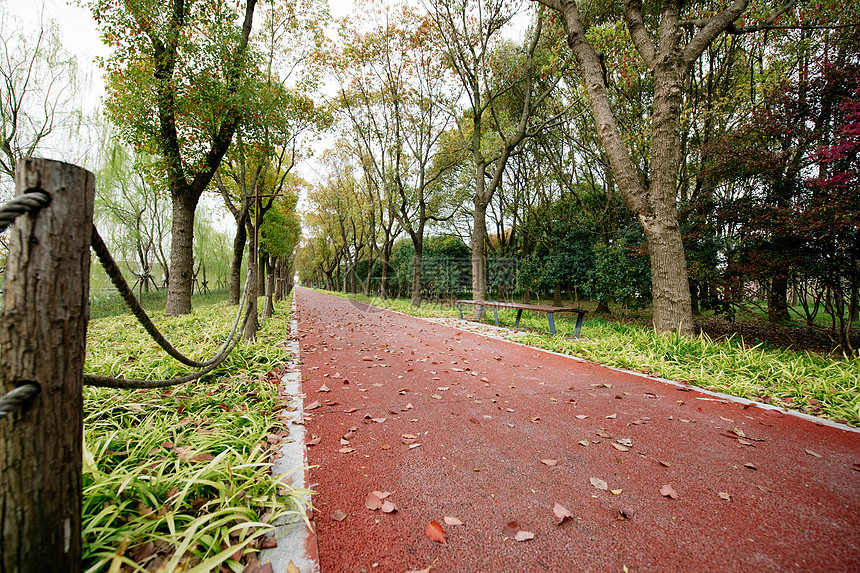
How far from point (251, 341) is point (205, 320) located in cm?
278

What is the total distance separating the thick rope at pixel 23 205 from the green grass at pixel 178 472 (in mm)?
1221

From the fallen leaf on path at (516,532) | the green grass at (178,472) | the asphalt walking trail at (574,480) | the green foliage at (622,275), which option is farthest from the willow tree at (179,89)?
the green foliage at (622,275)

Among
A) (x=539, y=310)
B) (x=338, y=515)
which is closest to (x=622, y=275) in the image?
(x=539, y=310)

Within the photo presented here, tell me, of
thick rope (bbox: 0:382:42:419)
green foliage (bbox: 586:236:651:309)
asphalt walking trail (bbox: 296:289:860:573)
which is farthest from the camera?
green foliage (bbox: 586:236:651:309)

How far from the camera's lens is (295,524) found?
167 cm

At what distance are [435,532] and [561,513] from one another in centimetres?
70

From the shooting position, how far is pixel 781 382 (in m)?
3.89

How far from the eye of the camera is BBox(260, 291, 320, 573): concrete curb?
144 cm

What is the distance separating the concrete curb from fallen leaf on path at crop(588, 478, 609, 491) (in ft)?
5.38

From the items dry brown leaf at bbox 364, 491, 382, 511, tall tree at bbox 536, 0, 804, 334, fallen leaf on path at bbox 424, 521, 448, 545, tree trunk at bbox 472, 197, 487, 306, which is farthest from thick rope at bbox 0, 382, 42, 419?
tree trunk at bbox 472, 197, 487, 306

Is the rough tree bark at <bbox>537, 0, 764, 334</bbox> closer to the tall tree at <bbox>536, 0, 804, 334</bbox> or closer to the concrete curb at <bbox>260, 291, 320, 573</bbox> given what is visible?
the tall tree at <bbox>536, 0, 804, 334</bbox>

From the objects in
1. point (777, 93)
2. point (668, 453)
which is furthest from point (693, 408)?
point (777, 93)

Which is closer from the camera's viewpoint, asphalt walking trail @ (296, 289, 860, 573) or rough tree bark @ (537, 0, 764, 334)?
asphalt walking trail @ (296, 289, 860, 573)

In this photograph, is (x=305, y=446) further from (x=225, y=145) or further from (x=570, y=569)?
(x=225, y=145)
